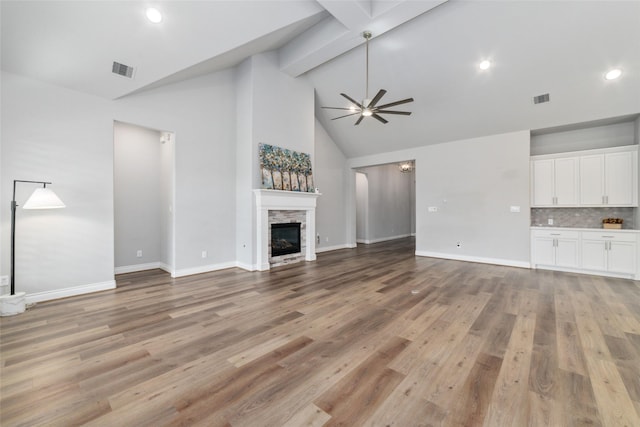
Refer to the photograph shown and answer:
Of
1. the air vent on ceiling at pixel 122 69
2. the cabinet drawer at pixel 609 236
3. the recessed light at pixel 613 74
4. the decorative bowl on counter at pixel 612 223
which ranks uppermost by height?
the recessed light at pixel 613 74

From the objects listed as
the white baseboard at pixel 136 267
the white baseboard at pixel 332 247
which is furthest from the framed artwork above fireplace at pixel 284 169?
the white baseboard at pixel 136 267

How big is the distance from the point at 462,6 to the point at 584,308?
14.9ft

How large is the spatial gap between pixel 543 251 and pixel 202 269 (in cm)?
695

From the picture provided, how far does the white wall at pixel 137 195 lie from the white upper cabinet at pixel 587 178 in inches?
316

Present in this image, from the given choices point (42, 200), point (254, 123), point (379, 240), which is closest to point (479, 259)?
point (379, 240)

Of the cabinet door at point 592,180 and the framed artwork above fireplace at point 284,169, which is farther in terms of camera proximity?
the framed artwork above fireplace at point 284,169

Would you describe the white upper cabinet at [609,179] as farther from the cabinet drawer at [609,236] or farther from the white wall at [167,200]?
the white wall at [167,200]

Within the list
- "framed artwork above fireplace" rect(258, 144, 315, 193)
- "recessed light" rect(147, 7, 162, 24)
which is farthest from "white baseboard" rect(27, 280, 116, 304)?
"recessed light" rect(147, 7, 162, 24)

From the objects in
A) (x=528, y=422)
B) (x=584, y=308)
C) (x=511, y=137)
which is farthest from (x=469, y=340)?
(x=511, y=137)

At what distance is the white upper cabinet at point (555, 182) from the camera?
5.16 meters

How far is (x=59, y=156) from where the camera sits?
3.49 metres

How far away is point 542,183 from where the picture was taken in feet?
17.9

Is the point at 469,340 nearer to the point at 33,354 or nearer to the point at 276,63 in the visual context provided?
the point at 33,354

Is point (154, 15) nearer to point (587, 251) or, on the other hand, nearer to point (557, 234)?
point (557, 234)
